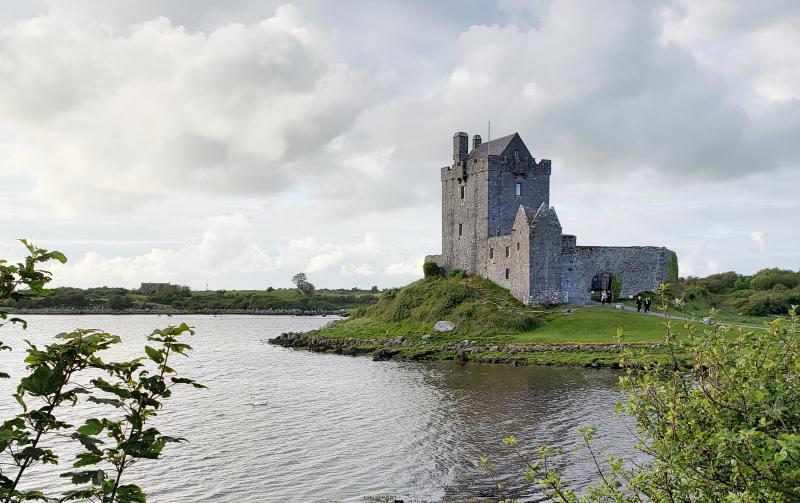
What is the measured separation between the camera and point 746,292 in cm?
6550

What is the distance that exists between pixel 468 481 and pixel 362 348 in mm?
37577

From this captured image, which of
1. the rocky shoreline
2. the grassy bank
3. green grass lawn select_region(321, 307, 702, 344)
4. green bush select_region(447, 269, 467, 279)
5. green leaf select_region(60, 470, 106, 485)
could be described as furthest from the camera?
green bush select_region(447, 269, 467, 279)

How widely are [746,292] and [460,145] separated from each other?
1354 inches

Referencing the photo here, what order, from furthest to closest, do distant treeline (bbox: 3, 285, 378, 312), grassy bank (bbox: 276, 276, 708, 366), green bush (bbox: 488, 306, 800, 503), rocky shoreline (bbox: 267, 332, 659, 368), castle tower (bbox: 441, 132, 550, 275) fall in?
distant treeline (bbox: 3, 285, 378, 312) → castle tower (bbox: 441, 132, 550, 275) → grassy bank (bbox: 276, 276, 708, 366) → rocky shoreline (bbox: 267, 332, 659, 368) → green bush (bbox: 488, 306, 800, 503)

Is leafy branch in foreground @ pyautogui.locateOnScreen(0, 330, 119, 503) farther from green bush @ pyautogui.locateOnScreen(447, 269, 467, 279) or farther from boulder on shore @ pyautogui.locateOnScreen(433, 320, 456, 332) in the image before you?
green bush @ pyautogui.locateOnScreen(447, 269, 467, 279)

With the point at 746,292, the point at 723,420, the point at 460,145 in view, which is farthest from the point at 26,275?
the point at 746,292

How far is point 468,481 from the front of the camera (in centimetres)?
1891

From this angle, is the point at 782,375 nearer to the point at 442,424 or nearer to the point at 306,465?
the point at 306,465

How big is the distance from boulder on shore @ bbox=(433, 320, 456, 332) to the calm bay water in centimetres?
1072

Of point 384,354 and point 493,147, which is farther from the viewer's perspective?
point 493,147

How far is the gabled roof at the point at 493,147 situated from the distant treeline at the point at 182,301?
89.9 meters

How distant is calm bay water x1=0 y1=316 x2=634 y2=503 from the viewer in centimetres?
1875

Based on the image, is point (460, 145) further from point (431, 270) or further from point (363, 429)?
point (363, 429)

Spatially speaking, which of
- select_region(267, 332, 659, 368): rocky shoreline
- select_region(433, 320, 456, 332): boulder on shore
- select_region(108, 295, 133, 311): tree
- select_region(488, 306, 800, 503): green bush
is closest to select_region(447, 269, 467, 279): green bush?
Answer: select_region(433, 320, 456, 332): boulder on shore
